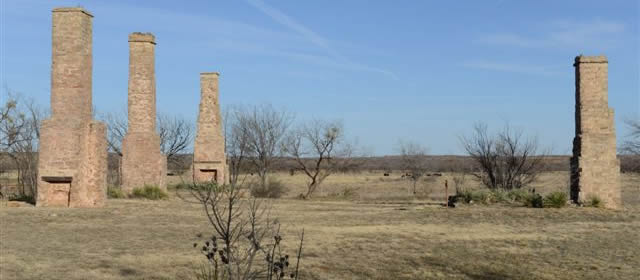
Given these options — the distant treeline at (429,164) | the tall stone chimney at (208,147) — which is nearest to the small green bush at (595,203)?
the tall stone chimney at (208,147)

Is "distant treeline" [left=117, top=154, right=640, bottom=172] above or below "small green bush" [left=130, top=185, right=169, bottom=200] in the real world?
above

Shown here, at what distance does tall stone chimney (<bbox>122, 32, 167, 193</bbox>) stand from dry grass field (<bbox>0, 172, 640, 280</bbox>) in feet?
12.8

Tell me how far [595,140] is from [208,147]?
50.9 feet

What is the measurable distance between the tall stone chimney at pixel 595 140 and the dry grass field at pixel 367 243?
0.94m

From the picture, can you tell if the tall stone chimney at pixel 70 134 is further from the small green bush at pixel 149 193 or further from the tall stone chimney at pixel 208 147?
the tall stone chimney at pixel 208 147

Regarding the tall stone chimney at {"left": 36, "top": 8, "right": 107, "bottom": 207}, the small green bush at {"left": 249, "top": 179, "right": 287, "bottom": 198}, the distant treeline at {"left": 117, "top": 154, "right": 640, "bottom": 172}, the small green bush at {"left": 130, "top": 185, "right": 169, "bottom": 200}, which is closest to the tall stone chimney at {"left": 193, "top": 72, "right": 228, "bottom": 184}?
the small green bush at {"left": 249, "top": 179, "right": 287, "bottom": 198}

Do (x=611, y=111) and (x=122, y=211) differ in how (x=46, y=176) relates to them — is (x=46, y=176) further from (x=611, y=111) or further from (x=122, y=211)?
(x=611, y=111)

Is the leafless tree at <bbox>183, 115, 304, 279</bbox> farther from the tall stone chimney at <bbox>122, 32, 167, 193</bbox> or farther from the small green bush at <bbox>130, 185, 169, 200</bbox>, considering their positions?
the tall stone chimney at <bbox>122, 32, 167, 193</bbox>

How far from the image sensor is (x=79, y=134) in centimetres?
1822

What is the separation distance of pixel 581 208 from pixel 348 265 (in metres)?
11.7

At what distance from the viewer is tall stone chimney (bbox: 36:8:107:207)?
18.1m

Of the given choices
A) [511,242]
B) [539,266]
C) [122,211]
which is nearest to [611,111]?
[511,242]

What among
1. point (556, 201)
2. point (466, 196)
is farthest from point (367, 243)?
point (466, 196)

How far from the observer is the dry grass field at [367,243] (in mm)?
9473
